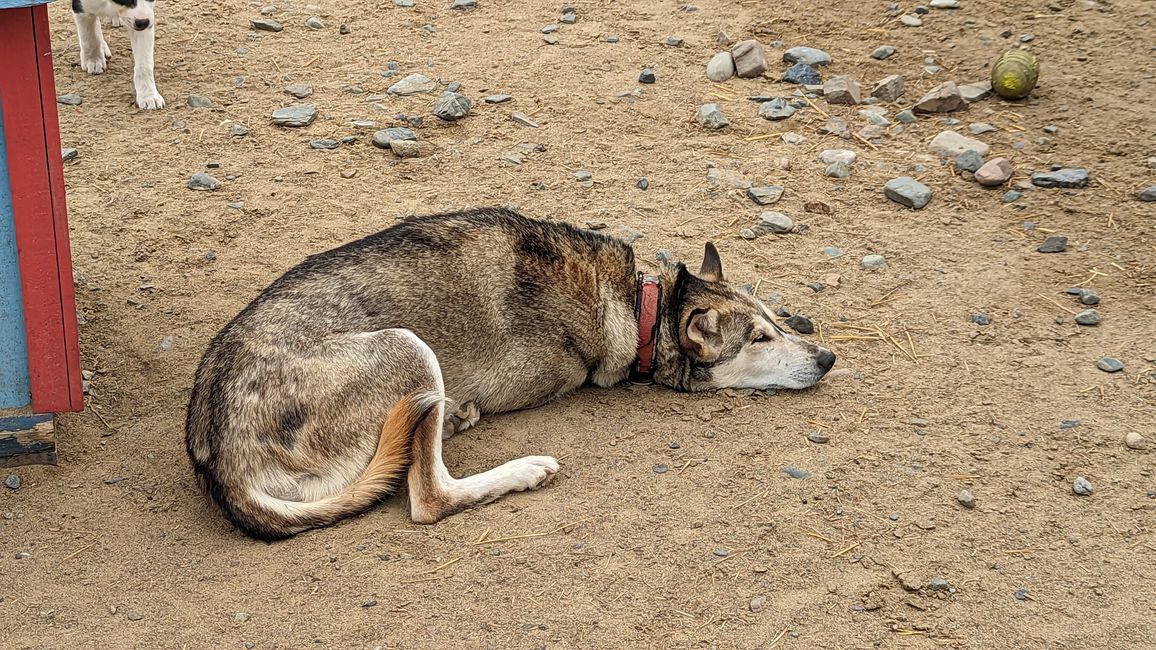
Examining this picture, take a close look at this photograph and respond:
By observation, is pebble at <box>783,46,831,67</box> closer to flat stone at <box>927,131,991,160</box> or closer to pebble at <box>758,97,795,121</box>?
pebble at <box>758,97,795,121</box>

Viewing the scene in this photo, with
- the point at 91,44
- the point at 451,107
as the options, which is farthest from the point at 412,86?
the point at 91,44

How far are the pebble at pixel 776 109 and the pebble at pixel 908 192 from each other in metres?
1.07

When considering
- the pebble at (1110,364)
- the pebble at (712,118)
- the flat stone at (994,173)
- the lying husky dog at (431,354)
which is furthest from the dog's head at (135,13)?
the pebble at (1110,364)

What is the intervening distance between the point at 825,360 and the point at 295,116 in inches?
170

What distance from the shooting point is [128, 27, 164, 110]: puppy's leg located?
7.86 m

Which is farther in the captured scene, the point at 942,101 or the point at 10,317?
→ the point at 942,101

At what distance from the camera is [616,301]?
224 inches

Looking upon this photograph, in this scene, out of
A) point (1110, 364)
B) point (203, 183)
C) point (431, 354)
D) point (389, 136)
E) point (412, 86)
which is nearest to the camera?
point (431, 354)

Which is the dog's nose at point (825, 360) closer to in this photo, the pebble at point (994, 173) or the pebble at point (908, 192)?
Answer: the pebble at point (908, 192)

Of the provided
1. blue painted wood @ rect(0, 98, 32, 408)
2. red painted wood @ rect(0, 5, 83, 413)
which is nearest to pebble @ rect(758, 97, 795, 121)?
red painted wood @ rect(0, 5, 83, 413)

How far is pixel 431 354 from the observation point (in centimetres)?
495

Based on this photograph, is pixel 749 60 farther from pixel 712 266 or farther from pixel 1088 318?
pixel 1088 318

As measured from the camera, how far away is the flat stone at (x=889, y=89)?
8070mm

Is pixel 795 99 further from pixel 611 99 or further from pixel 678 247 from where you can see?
pixel 678 247
